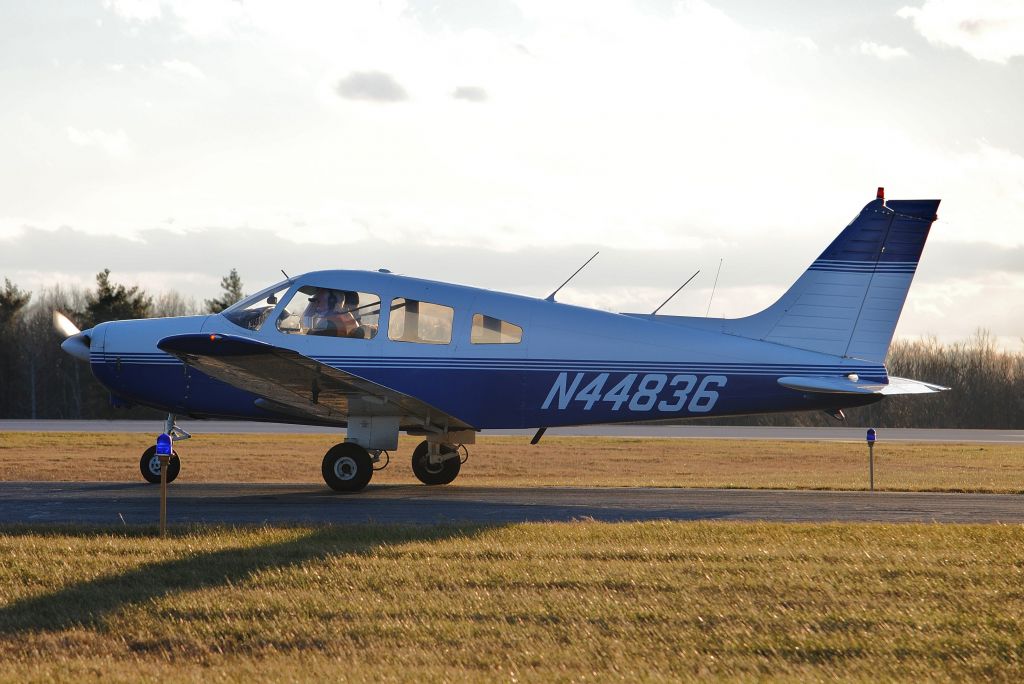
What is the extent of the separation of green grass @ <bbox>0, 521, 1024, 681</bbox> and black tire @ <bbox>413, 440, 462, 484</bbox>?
20.5ft

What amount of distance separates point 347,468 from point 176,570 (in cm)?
614

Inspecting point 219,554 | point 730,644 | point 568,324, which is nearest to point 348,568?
point 219,554

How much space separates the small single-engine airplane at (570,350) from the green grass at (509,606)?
4.28 metres

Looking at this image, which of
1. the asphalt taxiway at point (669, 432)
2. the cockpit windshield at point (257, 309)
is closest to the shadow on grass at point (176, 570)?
the cockpit windshield at point (257, 309)

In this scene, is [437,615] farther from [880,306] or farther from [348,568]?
[880,306]

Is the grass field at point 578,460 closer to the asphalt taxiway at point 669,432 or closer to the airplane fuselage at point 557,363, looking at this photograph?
the asphalt taxiway at point 669,432

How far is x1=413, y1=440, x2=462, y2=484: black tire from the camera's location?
618 inches

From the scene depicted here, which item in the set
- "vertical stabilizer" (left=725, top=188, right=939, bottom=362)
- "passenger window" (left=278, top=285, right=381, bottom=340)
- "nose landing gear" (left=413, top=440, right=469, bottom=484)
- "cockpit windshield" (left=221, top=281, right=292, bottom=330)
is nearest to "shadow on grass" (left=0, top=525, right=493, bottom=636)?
"passenger window" (left=278, top=285, right=381, bottom=340)

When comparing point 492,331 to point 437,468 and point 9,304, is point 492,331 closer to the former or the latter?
point 437,468

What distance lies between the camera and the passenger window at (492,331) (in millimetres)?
13984

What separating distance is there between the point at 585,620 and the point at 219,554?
11.1ft

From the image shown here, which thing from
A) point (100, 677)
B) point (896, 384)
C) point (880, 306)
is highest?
point (880, 306)

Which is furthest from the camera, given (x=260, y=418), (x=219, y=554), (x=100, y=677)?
(x=260, y=418)

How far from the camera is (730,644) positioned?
20.0 feet
